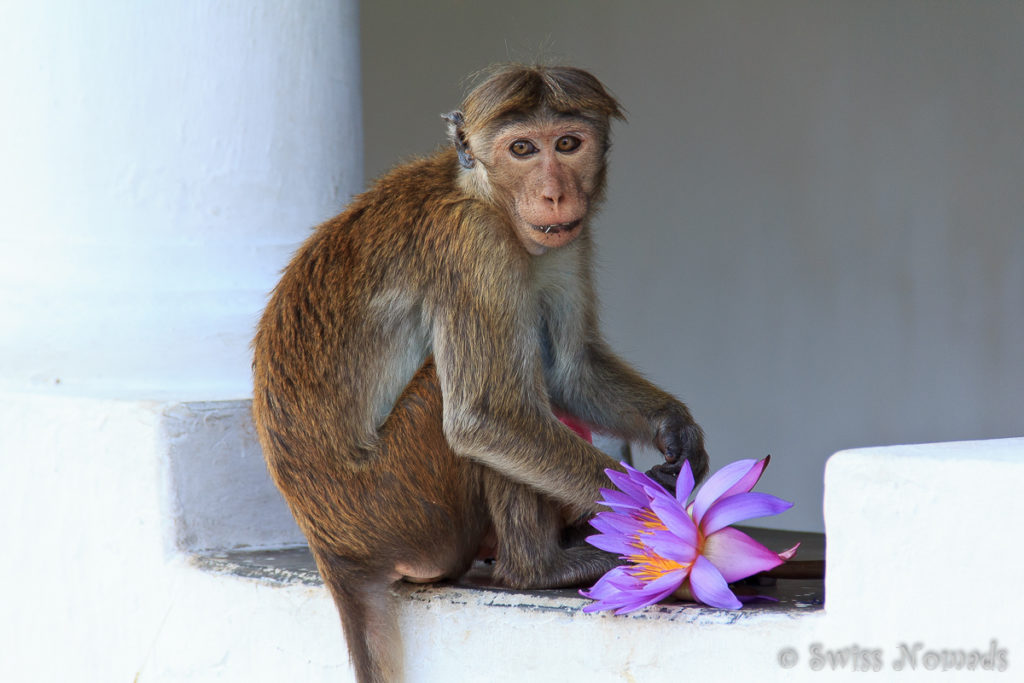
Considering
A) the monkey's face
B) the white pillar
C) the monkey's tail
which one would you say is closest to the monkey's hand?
the monkey's face

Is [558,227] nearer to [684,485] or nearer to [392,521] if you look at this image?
[684,485]

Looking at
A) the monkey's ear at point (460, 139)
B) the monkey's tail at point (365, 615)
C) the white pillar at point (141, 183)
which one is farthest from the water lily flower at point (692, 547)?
the white pillar at point (141, 183)

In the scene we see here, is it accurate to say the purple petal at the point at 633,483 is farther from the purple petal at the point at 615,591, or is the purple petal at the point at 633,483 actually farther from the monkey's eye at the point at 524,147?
the monkey's eye at the point at 524,147

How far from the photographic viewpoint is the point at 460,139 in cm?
272

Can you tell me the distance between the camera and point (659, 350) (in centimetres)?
654

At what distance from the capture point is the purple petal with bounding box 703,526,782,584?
2324mm

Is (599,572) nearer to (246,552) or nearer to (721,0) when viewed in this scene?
(246,552)

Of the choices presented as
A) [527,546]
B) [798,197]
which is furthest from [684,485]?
[798,197]

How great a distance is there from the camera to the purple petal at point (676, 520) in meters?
2.34

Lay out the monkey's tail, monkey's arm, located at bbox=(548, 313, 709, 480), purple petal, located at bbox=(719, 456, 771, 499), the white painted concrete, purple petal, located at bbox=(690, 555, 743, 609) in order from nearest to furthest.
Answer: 1. the white painted concrete
2. purple petal, located at bbox=(690, 555, 743, 609)
3. purple petal, located at bbox=(719, 456, 771, 499)
4. the monkey's tail
5. monkey's arm, located at bbox=(548, 313, 709, 480)

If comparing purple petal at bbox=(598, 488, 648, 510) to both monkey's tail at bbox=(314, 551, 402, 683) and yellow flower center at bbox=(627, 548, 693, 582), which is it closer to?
yellow flower center at bbox=(627, 548, 693, 582)

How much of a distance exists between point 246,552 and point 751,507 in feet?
5.02

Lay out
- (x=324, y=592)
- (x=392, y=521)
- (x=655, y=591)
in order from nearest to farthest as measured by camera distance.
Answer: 1. (x=655, y=591)
2. (x=392, y=521)
3. (x=324, y=592)

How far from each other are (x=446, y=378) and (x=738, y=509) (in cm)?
69
